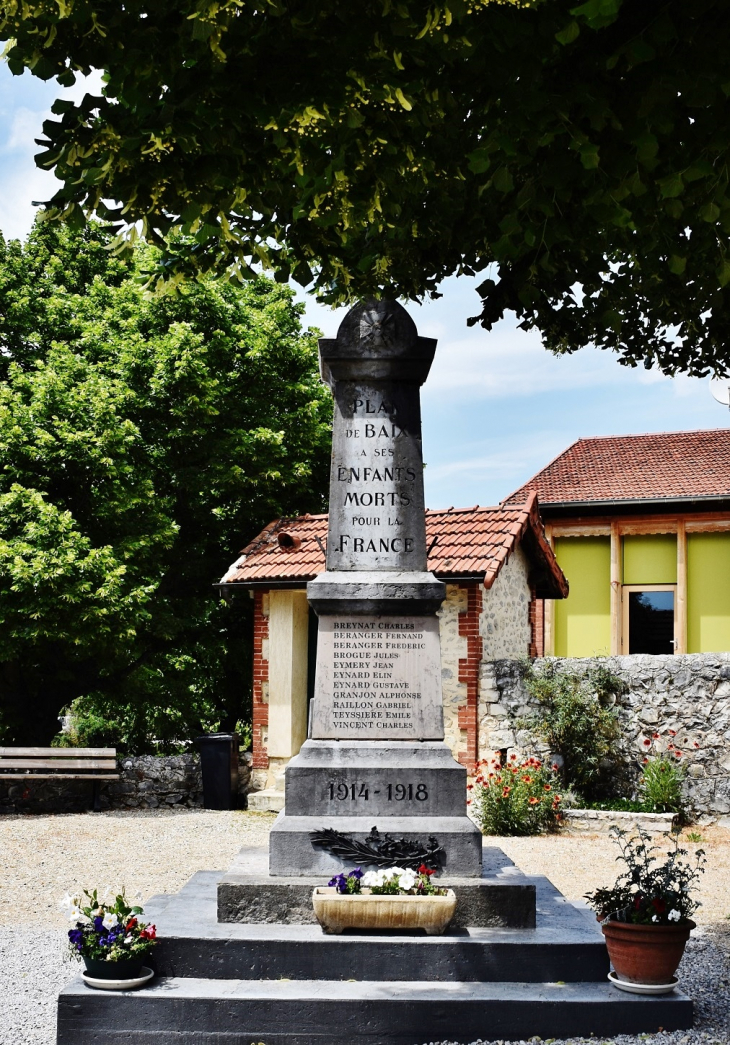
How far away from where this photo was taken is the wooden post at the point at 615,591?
66.9ft

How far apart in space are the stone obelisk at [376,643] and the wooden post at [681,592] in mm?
13992

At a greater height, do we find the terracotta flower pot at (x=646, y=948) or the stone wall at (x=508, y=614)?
the stone wall at (x=508, y=614)

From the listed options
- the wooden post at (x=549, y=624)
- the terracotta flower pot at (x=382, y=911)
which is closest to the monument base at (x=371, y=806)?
the terracotta flower pot at (x=382, y=911)

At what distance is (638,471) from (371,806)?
626 inches

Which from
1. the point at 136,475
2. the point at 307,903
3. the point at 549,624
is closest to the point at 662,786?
the point at 307,903

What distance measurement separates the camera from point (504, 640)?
Result: 603 inches

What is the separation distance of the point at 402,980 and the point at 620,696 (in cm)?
844

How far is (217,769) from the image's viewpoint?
48.6ft

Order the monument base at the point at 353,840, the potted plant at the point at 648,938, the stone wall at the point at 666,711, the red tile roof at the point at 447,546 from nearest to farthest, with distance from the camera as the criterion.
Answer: the potted plant at the point at 648,938 → the monument base at the point at 353,840 → the stone wall at the point at 666,711 → the red tile roof at the point at 447,546

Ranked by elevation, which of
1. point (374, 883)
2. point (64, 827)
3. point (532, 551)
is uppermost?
point (532, 551)

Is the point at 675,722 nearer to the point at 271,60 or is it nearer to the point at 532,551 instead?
the point at 532,551

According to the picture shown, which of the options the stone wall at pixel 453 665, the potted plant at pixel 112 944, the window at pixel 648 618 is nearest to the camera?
the potted plant at pixel 112 944

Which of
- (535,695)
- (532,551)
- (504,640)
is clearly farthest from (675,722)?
(532,551)

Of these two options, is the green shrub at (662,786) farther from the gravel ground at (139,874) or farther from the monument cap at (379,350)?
the monument cap at (379,350)
